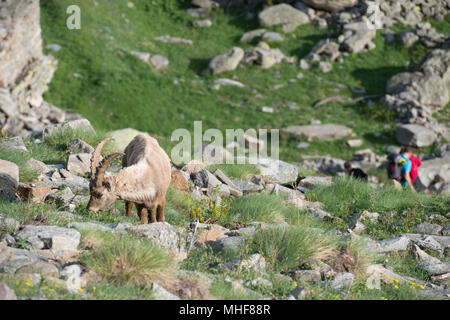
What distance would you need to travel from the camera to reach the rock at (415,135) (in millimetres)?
21453

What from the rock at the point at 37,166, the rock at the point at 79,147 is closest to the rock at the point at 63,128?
the rock at the point at 79,147

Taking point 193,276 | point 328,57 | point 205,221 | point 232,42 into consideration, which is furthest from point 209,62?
point 193,276

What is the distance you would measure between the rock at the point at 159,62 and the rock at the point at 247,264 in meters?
20.3

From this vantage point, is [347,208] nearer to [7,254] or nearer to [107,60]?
[7,254]

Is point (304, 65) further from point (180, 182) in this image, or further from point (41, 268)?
point (41, 268)

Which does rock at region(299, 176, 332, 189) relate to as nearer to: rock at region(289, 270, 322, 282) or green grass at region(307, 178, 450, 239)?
green grass at region(307, 178, 450, 239)

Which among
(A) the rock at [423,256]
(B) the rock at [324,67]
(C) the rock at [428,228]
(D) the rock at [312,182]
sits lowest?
(C) the rock at [428,228]

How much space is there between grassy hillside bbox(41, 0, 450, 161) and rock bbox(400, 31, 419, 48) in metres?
0.51

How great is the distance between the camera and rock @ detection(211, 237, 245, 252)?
664 cm

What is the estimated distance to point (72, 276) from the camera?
4988 mm

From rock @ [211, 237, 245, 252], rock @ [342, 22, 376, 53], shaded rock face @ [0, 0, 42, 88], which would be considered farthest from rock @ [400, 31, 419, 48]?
rock @ [211, 237, 245, 252]

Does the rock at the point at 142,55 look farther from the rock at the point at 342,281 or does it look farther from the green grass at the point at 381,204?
the rock at the point at 342,281

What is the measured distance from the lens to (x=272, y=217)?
871cm

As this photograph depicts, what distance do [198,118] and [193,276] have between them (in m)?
17.2
